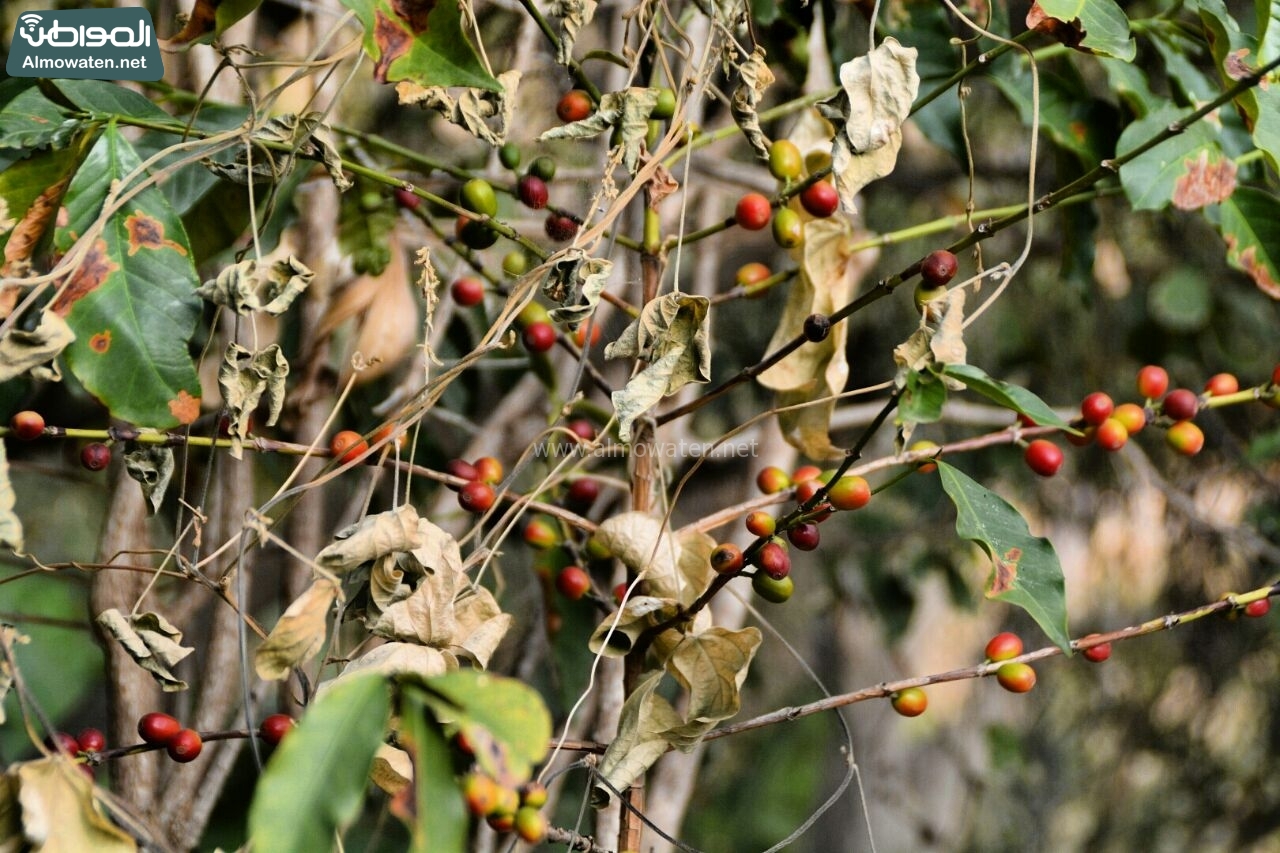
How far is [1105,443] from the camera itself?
84 cm

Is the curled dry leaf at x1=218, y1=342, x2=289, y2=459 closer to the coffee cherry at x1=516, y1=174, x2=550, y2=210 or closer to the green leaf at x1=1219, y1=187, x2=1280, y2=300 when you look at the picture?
the coffee cherry at x1=516, y1=174, x2=550, y2=210

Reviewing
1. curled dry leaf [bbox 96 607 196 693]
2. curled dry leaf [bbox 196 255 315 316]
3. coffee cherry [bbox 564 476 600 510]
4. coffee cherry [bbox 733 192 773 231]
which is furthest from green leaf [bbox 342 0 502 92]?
coffee cherry [bbox 564 476 600 510]

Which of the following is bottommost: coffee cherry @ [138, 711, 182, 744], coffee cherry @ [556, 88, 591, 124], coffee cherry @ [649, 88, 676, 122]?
coffee cherry @ [138, 711, 182, 744]

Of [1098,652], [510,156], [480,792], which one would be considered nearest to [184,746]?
[480,792]

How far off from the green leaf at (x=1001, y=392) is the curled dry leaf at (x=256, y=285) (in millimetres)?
359

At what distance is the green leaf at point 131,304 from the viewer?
2.24 ft

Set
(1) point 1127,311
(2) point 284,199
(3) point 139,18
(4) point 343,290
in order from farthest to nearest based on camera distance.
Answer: (1) point 1127,311
(4) point 343,290
(2) point 284,199
(3) point 139,18

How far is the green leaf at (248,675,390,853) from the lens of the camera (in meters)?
0.43

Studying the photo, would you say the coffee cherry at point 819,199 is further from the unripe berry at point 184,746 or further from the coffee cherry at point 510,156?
the unripe berry at point 184,746

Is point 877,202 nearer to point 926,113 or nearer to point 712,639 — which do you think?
point 926,113

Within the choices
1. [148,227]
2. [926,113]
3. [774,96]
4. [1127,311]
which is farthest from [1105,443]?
[1127,311]

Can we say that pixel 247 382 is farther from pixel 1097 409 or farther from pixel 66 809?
pixel 1097 409

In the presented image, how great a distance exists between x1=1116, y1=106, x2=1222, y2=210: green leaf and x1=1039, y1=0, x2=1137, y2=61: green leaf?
6.9 inches

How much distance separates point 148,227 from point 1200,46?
86cm
